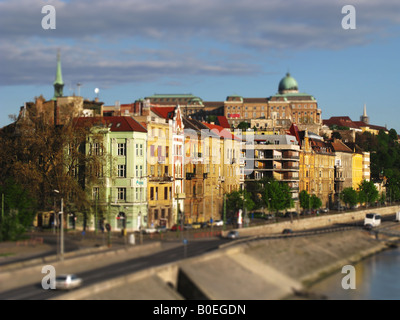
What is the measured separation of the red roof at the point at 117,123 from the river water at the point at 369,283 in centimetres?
3460

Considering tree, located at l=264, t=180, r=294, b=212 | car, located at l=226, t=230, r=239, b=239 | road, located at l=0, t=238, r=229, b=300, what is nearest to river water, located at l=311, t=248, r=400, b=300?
car, located at l=226, t=230, r=239, b=239

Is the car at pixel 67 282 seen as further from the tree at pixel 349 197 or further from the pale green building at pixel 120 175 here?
the tree at pixel 349 197

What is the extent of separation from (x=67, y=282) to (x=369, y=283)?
38.6 metres

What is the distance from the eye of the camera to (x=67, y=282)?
54031mm

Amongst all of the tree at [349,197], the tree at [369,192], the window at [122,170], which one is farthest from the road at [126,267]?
the tree at [369,192]

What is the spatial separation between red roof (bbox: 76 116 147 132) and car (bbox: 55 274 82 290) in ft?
149

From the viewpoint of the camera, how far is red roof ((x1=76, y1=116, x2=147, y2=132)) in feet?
326

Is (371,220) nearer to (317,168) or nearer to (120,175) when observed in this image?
(317,168)

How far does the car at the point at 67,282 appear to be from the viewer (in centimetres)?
5394

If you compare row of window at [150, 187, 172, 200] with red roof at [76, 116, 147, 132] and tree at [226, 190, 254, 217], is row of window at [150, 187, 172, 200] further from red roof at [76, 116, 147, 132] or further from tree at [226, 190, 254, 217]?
tree at [226, 190, 254, 217]

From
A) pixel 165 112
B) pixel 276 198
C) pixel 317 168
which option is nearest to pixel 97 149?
pixel 165 112

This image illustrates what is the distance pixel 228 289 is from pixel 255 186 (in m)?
76.6
